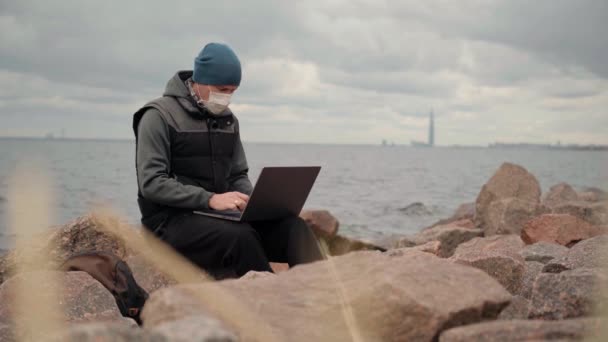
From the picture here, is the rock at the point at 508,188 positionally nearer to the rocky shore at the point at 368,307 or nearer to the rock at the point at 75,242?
the rock at the point at 75,242

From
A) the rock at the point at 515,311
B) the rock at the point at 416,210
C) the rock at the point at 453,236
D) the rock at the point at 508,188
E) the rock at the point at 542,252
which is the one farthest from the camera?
the rock at the point at 416,210

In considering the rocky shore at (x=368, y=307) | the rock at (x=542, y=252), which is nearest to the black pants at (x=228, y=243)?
the rocky shore at (x=368, y=307)

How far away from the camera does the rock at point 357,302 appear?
2.68 m

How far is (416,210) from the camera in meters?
25.8

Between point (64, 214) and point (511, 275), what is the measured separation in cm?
1783

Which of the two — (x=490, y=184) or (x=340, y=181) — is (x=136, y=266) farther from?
(x=340, y=181)

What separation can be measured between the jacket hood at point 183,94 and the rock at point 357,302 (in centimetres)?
191

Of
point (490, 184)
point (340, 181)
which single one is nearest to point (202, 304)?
point (490, 184)

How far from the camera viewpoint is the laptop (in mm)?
4160

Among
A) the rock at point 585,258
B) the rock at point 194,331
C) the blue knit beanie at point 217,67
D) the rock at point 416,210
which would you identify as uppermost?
the blue knit beanie at point 217,67

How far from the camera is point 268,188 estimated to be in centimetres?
420

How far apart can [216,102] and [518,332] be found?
102 inches

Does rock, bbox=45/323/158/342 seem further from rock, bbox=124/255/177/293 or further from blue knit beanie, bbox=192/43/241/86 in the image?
rock, bbox=124/255/177/293

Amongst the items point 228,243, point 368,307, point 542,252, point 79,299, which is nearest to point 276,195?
point 228,243
